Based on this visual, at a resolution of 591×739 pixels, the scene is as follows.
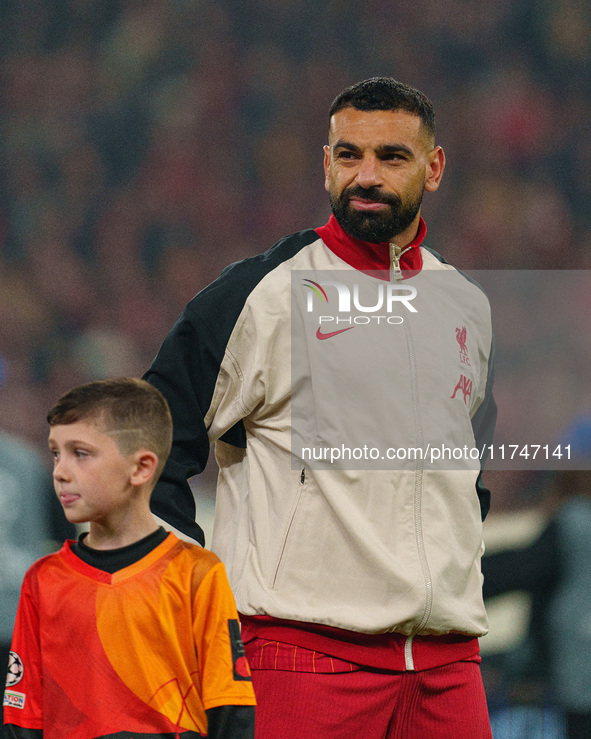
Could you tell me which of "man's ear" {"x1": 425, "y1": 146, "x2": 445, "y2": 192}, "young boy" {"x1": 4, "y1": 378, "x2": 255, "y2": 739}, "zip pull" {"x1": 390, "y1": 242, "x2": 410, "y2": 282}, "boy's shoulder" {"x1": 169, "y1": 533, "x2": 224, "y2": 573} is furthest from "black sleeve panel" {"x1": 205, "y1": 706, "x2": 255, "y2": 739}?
"man's ear" {"x1": 425, "y1": 146, "x2": 445, "y2": 192}

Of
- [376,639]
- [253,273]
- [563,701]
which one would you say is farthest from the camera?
[563,701]

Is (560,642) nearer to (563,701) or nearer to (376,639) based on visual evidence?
(563,701)

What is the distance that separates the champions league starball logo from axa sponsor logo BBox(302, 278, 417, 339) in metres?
0.53

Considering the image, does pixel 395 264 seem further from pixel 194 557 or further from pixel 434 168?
pixel 194 557

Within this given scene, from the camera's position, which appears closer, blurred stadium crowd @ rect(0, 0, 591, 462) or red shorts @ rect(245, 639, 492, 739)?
red shorts @ rect(245, 639, 492, 739)

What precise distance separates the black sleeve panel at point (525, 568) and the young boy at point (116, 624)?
121 centimetres

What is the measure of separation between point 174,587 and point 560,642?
1.32 meters

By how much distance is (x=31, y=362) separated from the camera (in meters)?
1.94

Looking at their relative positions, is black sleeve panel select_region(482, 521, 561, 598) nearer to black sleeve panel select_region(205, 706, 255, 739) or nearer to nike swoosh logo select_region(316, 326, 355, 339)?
nike swoosh logo select_region(316, 326, 355, 339)

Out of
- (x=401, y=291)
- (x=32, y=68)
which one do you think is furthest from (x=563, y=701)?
(x=32, y=68)

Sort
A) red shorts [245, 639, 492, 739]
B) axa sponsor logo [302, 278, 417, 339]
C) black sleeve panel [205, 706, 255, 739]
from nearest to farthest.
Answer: black sleeve panel [205, 706, 255, 739] < red shorts [245, 639, 492, 739] < axa sponsor logo [302, 278, 417, 339]

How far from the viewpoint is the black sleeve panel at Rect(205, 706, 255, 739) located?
0.85m

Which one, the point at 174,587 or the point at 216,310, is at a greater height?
the point at 216,310

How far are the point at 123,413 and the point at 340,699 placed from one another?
1.46ft
